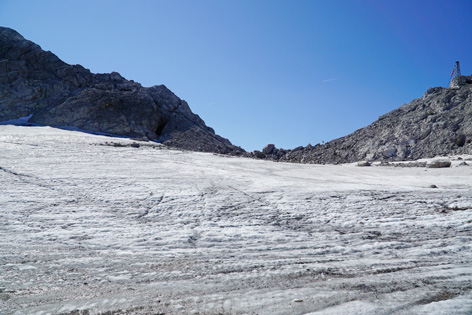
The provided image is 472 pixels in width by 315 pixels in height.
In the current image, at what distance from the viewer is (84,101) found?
124 ft

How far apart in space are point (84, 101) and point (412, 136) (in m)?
39.9

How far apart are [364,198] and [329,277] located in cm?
405

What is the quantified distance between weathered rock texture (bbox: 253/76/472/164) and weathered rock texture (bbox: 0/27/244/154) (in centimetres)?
1061

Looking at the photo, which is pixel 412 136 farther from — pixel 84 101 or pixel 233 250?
pixel 84 101

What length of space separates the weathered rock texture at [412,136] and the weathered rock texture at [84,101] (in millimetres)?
10608

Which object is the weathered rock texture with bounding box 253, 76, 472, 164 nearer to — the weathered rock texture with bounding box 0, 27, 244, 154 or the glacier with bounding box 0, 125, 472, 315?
the weathered rock texture with bounding box 0, 27, 244, 154

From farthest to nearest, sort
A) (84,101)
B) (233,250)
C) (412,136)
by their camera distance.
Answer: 1. (84,101)
2. (412,136)
3. (233,250)

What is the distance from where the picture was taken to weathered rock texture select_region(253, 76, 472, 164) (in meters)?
24.8

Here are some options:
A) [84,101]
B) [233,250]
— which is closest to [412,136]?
[233,250]

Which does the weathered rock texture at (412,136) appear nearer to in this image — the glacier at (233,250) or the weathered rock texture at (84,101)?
the weathered rock texture at (84,101)

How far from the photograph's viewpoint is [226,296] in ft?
9.15

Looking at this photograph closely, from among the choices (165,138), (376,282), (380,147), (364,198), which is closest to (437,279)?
(376,282)

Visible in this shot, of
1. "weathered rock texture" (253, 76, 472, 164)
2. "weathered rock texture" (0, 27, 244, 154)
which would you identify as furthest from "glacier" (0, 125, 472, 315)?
"weathered rock texture" (0, 27, 244, 154)

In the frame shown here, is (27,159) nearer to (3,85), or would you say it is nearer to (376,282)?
(376,282)
